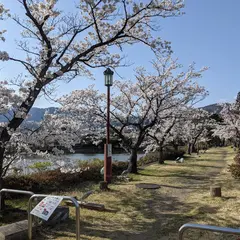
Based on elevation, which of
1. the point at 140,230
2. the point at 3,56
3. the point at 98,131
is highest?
the point at 3,56

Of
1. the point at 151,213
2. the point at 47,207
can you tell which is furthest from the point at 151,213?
the point at 47,207

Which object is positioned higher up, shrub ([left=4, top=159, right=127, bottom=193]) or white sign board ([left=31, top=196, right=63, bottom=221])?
white sign board ([left=31, top=196, right=63, bottom=221])

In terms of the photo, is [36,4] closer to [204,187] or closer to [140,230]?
[140,230]

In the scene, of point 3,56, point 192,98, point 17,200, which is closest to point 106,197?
point 17,200

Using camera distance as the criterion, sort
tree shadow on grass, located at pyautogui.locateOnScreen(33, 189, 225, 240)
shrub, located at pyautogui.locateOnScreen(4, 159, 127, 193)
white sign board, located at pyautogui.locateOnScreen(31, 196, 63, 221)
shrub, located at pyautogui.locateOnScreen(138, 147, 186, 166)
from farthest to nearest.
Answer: shrub, located at pyautogui.locateOnScreen(138, 147, 186, 166), shrub, located at pyautogui.locateOnScreen(4, 159, 127, 193), tree shadow on grass, located at pyautogui.locateOnScreen(33, 189, 225, 240), white sign board, located at pyautogui.locateOnScreen(31, 196, 63, 221)

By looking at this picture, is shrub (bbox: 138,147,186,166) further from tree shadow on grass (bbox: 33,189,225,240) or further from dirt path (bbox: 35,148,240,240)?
tree shadow on grass (bbox: 33,189,225,240)

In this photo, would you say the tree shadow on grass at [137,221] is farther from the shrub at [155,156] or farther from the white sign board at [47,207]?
the shrub at [155,156]

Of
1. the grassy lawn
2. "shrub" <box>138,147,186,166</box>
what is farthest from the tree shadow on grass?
"shrub" <box>138,147,186,166</box>

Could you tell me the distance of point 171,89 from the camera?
15.2 meters

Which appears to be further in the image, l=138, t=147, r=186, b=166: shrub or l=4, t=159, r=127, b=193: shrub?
l=138, t=147, r=186, b=166: shrub

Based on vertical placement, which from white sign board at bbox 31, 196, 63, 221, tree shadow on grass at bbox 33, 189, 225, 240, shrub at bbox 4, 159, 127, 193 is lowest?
tree shadow on grass at bbox 33, 189, 225, 240

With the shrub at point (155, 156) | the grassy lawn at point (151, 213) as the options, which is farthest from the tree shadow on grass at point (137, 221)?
the shrub at point (155, 156)

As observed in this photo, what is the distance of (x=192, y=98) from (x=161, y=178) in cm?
658

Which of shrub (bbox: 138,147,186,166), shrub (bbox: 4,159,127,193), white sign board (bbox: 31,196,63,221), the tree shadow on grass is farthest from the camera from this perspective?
shrub (bbox: 138,147,186,166)
